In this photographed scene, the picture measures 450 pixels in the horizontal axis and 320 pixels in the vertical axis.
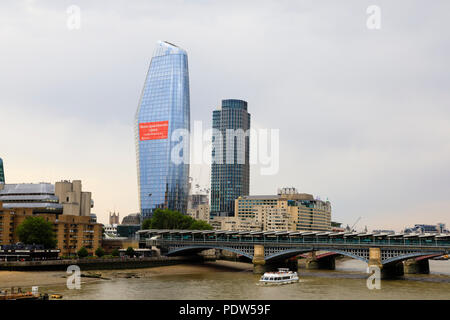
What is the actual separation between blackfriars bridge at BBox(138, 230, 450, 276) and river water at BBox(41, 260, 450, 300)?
21.1 feet

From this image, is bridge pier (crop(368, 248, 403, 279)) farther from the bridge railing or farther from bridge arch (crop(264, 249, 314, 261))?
bridge arch (crop(264, 249, 314, 261))

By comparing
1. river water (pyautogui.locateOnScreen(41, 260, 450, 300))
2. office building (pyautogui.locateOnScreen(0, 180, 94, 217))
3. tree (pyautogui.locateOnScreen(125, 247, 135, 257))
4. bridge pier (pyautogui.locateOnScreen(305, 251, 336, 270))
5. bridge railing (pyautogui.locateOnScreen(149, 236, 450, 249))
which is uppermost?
office building (pyautogui.locateOnScreen(0, 180, 94, 217))

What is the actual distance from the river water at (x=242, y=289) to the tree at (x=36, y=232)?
1264 inches

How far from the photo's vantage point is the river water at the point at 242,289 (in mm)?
87125

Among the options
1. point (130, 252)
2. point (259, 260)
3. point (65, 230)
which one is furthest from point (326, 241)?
point (65, 230)

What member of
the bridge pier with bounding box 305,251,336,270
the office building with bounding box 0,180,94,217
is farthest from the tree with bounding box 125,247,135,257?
the bridge pier with bounding box 305,251,336,270

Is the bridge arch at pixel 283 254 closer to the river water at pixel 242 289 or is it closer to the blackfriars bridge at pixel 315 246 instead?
the blackfriars bridge at pixel 315 246

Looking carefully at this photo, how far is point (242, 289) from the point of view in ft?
323

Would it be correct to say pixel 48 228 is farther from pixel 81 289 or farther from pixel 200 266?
pixel 81 289

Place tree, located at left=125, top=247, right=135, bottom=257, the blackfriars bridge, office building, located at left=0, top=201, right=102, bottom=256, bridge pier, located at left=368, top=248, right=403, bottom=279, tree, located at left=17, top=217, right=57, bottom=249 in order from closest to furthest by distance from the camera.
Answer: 1. the blackfriars bridge
2. bridge pier, located at left=368, top=248, right=403, bottom=279
3. tree, located at left=17, top=217, right=57, bottom=249
4. tree, located at left=125, top=247, right=135, bottom=257
5. office building, located at left=0, top=201, right=102, bottom=256

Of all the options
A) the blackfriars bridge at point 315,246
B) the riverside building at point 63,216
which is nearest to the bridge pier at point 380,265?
the blackfriars bridge at point 315,246

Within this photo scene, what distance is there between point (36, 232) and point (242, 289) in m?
66.8

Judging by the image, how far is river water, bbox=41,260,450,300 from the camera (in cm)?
8712
